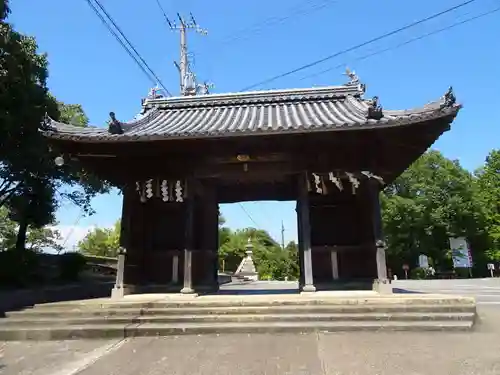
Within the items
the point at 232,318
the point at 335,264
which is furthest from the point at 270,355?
the point at 335,264

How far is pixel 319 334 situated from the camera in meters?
Result: 6.26

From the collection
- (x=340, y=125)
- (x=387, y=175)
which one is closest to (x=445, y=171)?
(x=387, y=175)

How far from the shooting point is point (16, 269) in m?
14.6

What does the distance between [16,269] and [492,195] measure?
4345 centimetres

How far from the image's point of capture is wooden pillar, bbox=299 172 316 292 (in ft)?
28.0

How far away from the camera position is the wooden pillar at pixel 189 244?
8.77 meters

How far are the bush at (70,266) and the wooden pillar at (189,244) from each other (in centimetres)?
1142

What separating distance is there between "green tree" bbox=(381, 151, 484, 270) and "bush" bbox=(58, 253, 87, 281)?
2819 centimetres

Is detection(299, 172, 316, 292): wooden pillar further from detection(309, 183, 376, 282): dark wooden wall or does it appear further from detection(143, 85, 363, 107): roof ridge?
detection(143, 85, 363, 107): roof ridge

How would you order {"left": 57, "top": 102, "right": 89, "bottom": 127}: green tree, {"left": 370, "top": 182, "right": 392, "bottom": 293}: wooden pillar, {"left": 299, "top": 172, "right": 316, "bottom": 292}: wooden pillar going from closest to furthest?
{"left": 370, "top": 182, "right": 392, "bottom": 293}: wooden pillar < {"left": 299, "top": 172, "right": 316, "bottom": 292}: wooden pillar < {"left": 57, "top": 102, "right": 89, "bottom": 127}: green tree

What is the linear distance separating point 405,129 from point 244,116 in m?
4.68

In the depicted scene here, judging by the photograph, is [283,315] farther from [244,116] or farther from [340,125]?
[244,116]

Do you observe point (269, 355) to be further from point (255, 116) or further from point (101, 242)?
point (101, 242)

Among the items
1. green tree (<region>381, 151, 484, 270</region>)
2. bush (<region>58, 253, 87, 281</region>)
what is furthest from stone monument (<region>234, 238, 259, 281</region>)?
bush (<region>58, 253, 87, 281</region>)
